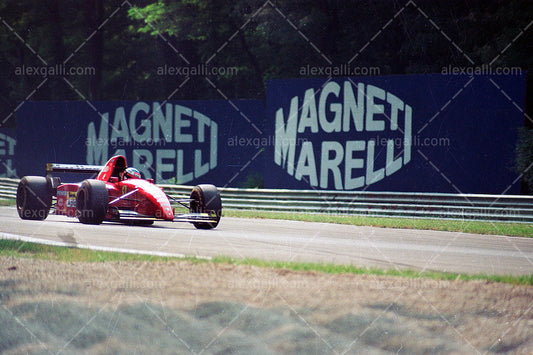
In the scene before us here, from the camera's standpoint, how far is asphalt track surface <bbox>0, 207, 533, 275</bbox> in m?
9.54

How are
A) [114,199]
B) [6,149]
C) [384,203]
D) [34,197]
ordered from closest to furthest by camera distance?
[114,199]
[34,197]
[384,203]
[6,149]

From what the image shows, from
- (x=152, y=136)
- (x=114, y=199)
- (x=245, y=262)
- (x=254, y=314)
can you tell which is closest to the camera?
(x=254, y=314)

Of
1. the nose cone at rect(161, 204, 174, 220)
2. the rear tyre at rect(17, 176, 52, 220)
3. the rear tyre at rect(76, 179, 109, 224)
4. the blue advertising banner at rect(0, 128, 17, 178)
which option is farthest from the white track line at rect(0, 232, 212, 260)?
the blue advertising banner at rect(0, 128, 17, 178)

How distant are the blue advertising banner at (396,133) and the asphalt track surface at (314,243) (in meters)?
4.86

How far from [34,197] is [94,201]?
263 cm

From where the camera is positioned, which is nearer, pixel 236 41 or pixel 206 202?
pixel 206 202

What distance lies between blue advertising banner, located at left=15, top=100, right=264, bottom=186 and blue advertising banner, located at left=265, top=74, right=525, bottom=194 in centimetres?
153

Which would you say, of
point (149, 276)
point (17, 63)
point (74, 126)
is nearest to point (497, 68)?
point (74, 126)

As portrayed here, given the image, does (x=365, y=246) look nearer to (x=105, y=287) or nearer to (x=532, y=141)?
(x=105, y=287)

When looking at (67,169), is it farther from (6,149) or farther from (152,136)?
(6,149)

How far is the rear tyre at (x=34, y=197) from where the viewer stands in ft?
45.7

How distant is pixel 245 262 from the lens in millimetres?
8555

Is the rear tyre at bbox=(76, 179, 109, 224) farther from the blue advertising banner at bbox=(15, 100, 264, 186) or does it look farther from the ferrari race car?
the blue advertising banner at bbox=(15, 100, 264, 186)

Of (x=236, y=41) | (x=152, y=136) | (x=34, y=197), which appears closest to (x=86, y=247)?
(x=34, y=197)
